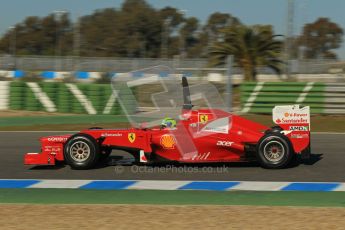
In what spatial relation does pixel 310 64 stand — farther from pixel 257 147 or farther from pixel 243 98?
pixel 257 147

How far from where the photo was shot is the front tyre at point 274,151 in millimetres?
8164

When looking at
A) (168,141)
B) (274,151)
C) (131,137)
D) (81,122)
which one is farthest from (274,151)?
(81,122)

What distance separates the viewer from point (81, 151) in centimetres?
848

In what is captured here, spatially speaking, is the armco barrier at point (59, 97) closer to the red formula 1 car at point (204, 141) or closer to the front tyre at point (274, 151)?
the red formula 1 car at point (204, 141)

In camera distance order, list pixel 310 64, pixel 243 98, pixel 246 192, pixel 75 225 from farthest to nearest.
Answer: pixel 310 64
pixel 243 98
pixel 246 192
pixel 75 225

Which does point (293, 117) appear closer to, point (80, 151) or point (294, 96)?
point (80, 151)

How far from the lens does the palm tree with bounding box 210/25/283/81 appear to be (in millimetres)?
Result: 25672

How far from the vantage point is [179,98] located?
7902 millimetres

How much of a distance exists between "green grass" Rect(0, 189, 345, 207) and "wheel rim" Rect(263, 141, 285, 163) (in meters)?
1.50

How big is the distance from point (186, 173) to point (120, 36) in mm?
78528

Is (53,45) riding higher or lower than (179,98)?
higher

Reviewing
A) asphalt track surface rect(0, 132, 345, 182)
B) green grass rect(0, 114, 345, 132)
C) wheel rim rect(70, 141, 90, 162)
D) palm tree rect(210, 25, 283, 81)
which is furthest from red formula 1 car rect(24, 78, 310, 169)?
palm tree rect(210, 25, 283, 81)

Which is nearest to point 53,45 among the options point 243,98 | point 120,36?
point 120,36

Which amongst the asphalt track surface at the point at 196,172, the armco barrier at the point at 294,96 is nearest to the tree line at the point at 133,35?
the armco barrier at the point at 294,96
